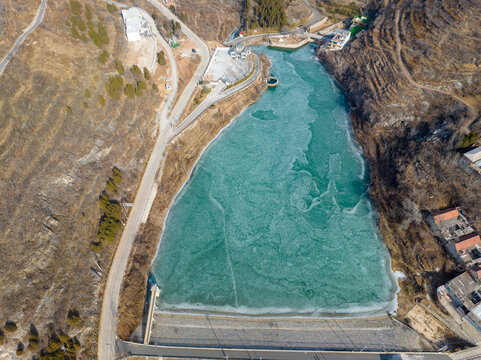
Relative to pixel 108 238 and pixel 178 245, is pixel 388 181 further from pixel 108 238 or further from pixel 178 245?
pixel 108 238

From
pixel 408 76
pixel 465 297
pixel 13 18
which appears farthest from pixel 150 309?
pixel 408 76

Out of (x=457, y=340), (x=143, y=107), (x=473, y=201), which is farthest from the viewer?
(x=143, y=107)

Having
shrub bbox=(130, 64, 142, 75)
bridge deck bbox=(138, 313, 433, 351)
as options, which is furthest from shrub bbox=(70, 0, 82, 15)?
bridge deck bbox=(138, 313, 433, 351)

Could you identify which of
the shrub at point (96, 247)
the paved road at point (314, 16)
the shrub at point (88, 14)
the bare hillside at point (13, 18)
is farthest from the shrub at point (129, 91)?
the paved road at point (314, 16)

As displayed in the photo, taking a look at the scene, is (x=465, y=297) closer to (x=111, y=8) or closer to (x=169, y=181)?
(x=169, y=181)

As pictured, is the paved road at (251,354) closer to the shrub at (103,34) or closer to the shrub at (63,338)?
the shrub at (63,338)

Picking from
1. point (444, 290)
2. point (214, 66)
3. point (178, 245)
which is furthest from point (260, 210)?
point (214, 66)

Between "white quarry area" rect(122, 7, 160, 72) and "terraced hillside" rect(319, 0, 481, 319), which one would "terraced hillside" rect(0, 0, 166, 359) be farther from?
"terraced hillside" rect(319, 0, 481, 319)
